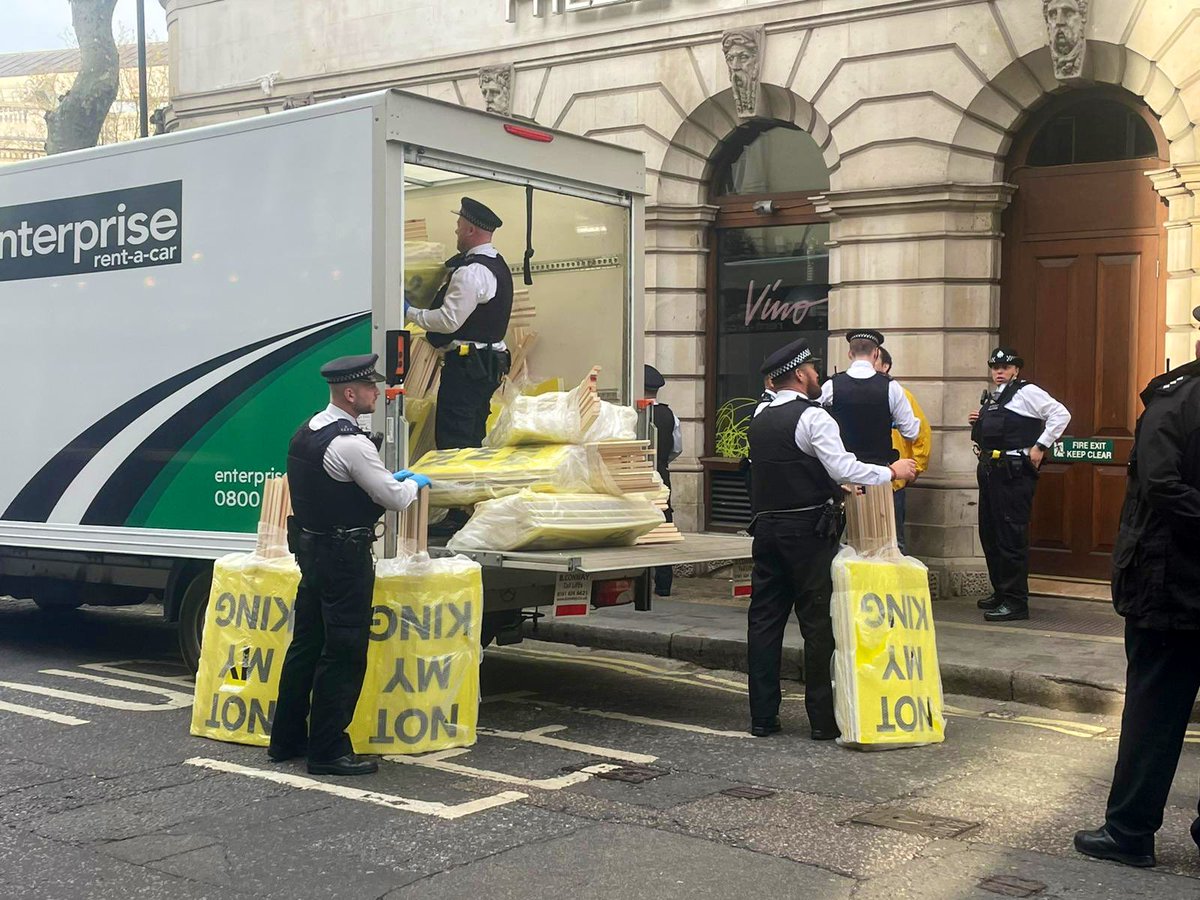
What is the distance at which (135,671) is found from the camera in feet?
30.7

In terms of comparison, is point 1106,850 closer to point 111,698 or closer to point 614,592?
point 614,592

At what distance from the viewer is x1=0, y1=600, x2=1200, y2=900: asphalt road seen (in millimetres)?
5082

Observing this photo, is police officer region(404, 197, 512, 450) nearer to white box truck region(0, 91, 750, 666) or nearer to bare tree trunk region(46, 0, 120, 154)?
white box truck region(0, 91, 750, 666)

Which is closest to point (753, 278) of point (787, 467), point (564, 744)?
point (787, 467)

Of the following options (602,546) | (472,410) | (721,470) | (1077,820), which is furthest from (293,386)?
(721,470)

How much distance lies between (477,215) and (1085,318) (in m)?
5.36

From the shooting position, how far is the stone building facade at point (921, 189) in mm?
11445

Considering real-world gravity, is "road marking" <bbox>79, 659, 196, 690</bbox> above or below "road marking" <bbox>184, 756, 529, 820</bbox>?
below

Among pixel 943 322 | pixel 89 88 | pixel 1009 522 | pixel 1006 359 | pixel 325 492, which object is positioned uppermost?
pixel 89 88

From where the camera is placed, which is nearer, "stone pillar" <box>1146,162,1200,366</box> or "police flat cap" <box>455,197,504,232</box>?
"police flat cap" <box>455,197,504,232</box>

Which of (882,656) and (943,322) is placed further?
(943,322)

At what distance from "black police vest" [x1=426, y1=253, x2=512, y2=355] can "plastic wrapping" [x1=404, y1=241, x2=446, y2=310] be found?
0.07 metres

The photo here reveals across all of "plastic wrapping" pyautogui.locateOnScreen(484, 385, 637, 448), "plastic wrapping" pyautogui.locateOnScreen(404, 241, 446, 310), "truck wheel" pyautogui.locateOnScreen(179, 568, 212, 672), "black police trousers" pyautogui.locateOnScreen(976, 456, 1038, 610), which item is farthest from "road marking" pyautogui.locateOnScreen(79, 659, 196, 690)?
"black police trousers" pyautogui.locateOnScreen(976, 456, 1038, 610)

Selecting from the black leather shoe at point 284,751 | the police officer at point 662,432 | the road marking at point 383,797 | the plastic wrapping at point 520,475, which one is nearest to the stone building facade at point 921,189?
the police officer at point 662,432
